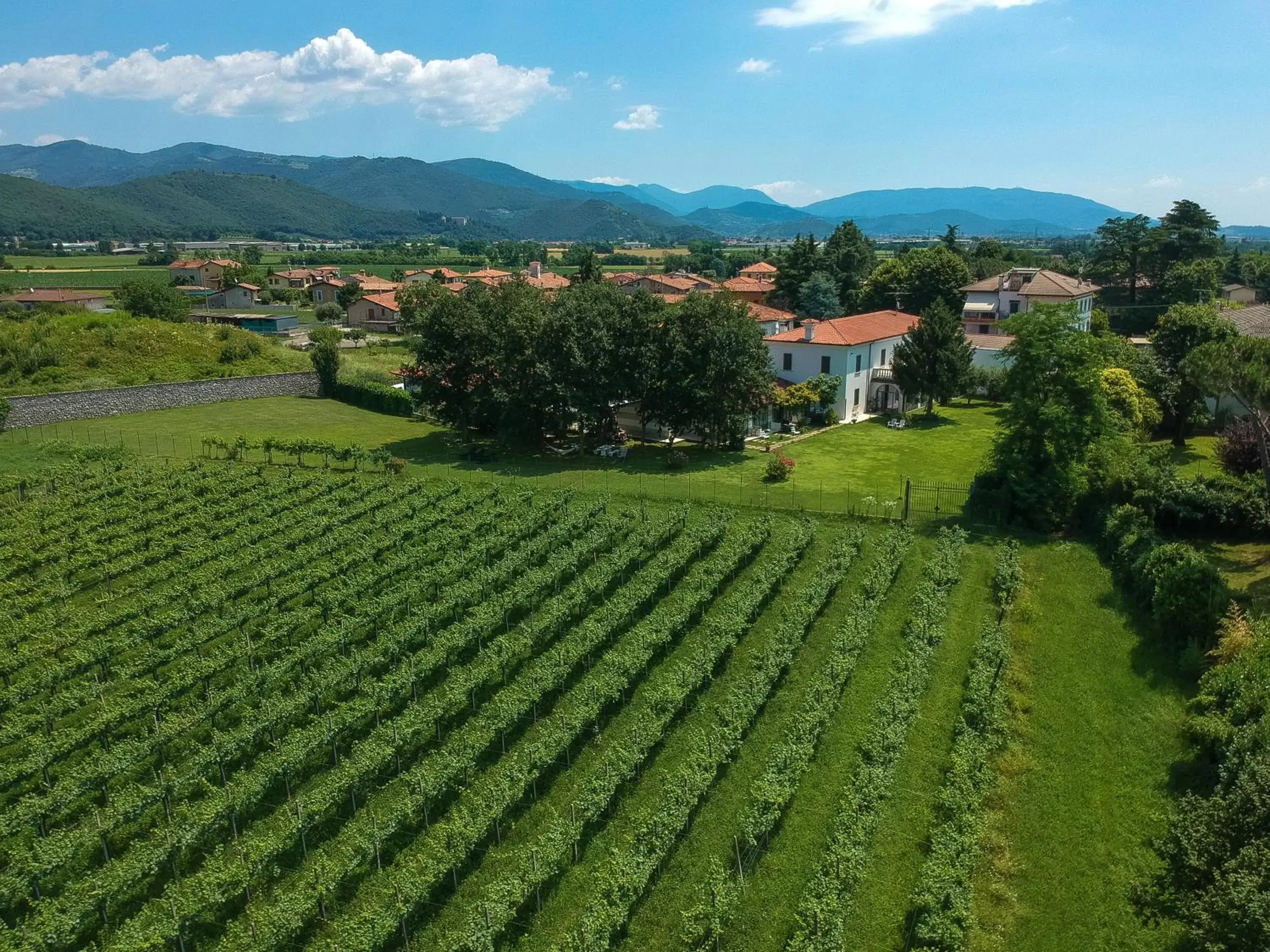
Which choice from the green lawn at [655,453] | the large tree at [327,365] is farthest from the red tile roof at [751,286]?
the large tree at [327,365]

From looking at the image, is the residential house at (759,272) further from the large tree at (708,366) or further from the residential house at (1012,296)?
the large tree at (708,366)

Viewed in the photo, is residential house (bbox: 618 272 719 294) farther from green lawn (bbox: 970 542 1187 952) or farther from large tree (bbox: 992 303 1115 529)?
green lawn (bbox: 970 542 1187 952)

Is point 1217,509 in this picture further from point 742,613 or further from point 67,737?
point 67,737

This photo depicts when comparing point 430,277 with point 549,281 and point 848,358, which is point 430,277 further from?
point 848,358

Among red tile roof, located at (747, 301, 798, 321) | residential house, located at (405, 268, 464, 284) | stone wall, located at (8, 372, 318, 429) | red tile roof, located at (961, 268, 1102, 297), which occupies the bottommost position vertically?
stone wall, located at (8, 372, 318, 429)

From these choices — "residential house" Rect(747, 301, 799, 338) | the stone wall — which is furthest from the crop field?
"residential house" Rect(747, 301, 799, 338)

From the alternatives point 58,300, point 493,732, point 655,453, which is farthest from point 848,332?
point 58,300
